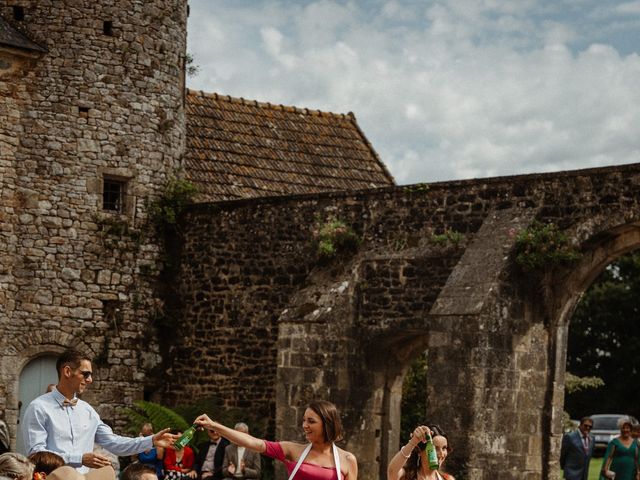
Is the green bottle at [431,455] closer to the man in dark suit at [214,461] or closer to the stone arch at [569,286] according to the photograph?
the man in dark suit at [214,461]

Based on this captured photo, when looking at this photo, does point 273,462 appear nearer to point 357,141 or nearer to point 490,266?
point 490,266

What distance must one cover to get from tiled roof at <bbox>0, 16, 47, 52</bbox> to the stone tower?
2.1 inches

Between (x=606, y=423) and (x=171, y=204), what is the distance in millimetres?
17539

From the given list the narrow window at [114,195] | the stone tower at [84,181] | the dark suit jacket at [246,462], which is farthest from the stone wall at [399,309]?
the dark suit jacket at [246,462]

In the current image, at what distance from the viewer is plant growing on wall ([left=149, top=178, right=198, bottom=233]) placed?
21.5 m

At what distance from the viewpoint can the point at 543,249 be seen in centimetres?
1695

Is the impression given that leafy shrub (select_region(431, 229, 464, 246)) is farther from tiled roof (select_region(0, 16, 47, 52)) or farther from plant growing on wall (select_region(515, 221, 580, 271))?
tiled roof (select_region(0, 16, 47, 52))

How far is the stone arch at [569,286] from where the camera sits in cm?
1706

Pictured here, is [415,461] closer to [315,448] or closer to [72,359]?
[315,448]

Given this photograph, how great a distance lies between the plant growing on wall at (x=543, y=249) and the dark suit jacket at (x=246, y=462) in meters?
4.04

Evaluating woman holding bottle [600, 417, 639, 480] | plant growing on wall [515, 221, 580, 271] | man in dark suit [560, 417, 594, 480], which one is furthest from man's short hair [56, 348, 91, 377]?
man in dark suit [560, 417, 594, 480]

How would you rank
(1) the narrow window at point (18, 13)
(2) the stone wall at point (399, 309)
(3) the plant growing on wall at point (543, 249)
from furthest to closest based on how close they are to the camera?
(1) the narrow window at point (18, 13) < (3) the plant growing on wall at point (543, 249) < (2) the stone wall at point (399, 309)

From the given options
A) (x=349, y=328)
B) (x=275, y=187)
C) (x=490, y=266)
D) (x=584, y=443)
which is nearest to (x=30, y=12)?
(x=275, y=187)

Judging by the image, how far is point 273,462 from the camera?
19484 mm
